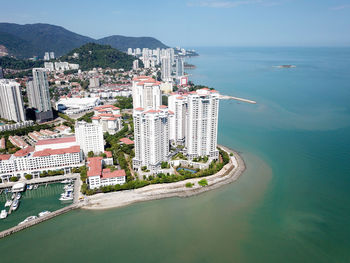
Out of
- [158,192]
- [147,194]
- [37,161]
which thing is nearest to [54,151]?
[37,161]

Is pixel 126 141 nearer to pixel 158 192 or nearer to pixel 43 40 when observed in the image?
pixel 158 192

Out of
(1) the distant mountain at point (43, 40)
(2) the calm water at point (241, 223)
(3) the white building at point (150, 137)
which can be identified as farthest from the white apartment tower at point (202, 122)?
(1) the distant mountain at point (43, 40)

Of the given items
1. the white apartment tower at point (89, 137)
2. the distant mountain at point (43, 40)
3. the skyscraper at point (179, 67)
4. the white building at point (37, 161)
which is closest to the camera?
the white building at point (37, 161)

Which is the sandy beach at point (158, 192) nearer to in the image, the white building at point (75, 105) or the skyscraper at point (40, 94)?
the skyscraper at point (40, 94)

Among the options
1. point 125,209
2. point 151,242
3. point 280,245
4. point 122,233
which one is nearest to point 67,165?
point 125,209

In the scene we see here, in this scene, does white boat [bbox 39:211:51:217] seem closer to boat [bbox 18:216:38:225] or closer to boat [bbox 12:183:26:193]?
boat [bbox 18:216:38:225]

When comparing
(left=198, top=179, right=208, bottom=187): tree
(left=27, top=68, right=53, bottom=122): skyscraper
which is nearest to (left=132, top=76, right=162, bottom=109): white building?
(left=27, top=68, right=53, bottom=122): skyscraper

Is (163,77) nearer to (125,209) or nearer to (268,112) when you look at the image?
(268,112)
